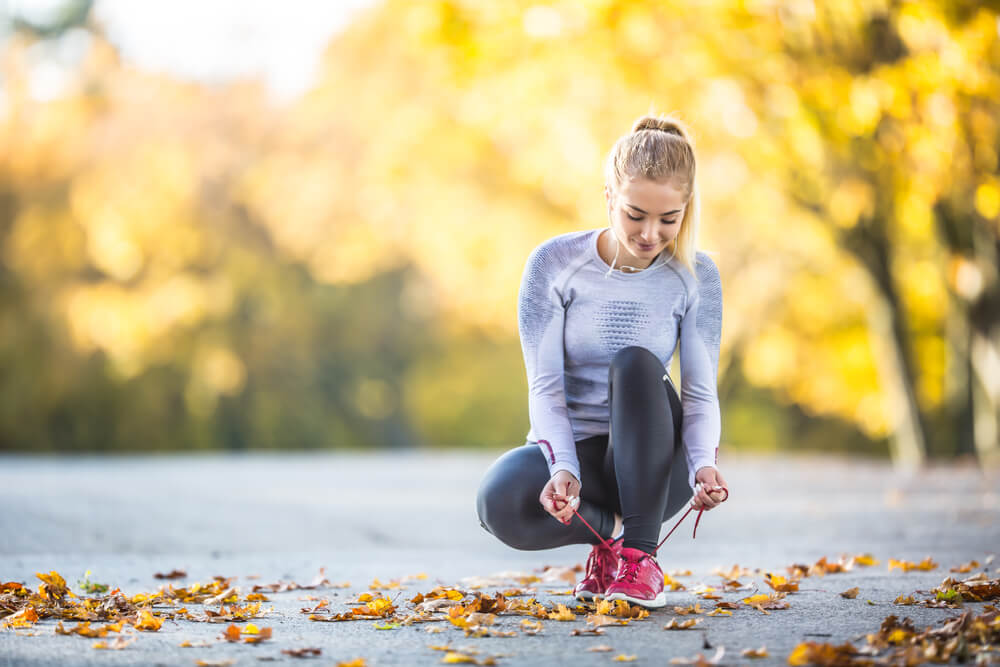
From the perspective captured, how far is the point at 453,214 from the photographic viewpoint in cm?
1997

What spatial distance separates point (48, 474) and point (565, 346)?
378 inches

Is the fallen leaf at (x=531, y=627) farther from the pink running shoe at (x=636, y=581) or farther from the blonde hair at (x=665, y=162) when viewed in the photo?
the blonde hair at (x=665, y=162)

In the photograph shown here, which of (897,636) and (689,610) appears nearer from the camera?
(897,636)

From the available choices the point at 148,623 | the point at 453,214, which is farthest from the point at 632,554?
the point at 453,214

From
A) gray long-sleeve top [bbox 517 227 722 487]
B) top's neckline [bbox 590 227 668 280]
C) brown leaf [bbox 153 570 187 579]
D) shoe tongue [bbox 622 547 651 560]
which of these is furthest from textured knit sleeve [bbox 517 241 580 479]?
brown leaf [bbox 153 570 187 579]

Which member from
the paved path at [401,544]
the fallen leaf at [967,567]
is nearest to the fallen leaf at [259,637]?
the paved path at [401,544]

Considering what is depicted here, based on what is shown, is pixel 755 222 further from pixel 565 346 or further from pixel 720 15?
pixel 565 346

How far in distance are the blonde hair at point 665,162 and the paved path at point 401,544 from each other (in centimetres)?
121

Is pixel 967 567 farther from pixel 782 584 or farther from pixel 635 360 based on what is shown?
pixel 635 360

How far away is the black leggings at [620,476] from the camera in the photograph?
12.7 ft

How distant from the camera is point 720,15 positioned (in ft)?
35.6

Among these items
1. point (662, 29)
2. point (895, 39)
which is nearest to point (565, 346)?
Answer: point (662, 29)

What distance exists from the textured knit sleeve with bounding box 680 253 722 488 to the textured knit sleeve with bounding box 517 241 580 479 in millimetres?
381

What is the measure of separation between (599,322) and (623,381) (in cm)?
32
